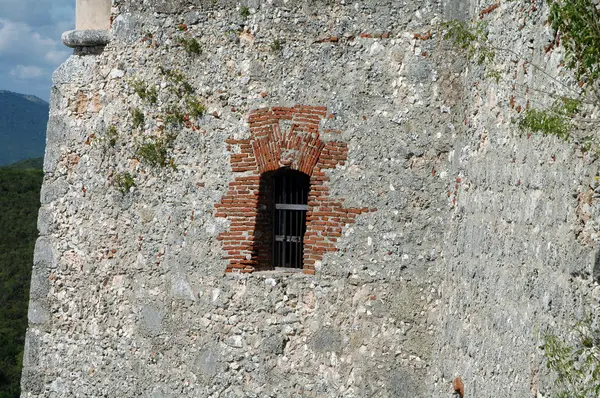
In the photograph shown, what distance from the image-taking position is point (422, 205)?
742 cm

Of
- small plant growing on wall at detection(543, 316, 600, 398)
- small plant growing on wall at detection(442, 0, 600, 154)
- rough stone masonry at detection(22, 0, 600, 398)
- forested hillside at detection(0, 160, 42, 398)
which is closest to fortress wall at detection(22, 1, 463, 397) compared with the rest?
rough stone masonry at detection(22, 0, 600, 398)

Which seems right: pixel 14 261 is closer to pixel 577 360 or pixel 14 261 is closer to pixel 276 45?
pixel 276 45

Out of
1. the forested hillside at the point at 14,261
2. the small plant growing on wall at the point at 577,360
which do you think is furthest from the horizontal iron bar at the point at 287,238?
the forested hillside at the point at 14,261

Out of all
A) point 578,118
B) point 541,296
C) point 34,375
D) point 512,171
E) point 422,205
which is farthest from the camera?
point 34,375

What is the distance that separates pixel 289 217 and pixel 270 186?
35 centimetres

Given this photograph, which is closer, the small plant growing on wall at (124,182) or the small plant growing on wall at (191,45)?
the small plant growing on wall at (191,45)

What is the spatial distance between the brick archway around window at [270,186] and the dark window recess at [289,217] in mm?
95

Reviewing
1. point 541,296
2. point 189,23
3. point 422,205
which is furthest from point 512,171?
point 189,23

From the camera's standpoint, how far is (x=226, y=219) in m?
8.01

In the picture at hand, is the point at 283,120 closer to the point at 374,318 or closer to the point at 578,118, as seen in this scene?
the point at 374,318

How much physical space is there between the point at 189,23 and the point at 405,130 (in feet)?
8.03

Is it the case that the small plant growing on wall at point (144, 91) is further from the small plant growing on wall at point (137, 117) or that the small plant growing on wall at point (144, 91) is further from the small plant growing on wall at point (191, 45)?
the small plant growing on wall at point (191, 45)

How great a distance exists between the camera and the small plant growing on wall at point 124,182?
8516 mm

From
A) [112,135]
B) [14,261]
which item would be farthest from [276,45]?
[14,261]
